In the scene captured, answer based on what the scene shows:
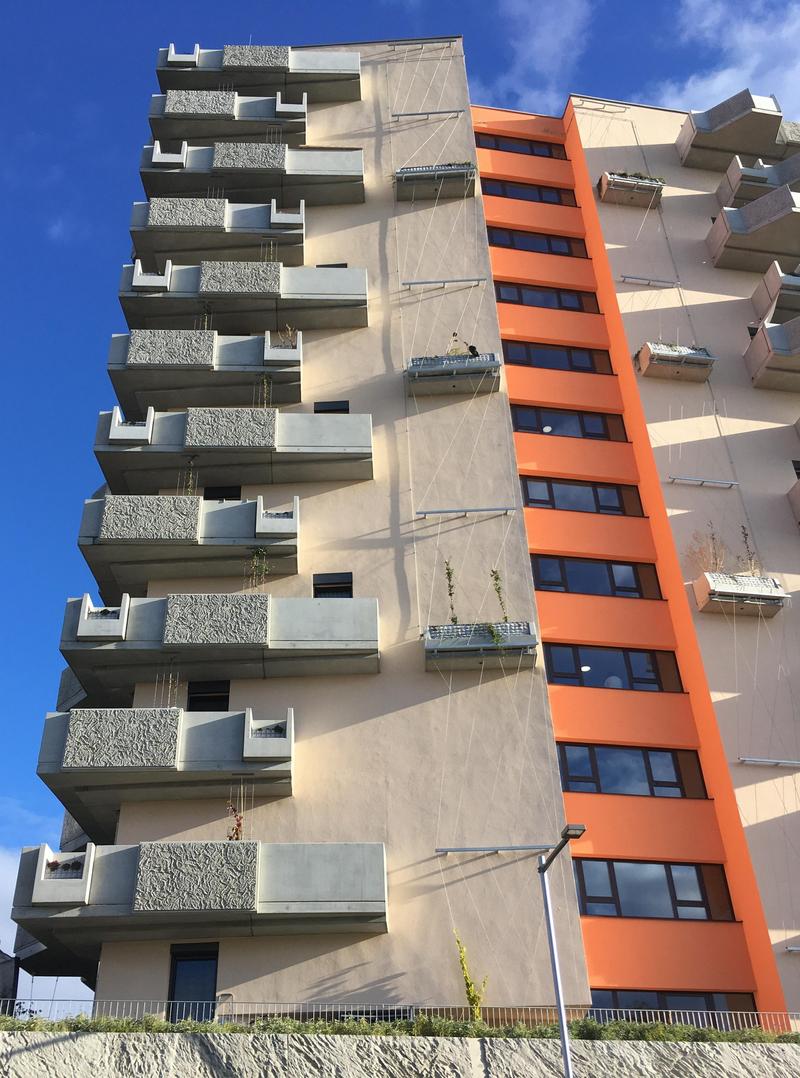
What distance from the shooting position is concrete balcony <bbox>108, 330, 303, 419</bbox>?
31906 mm

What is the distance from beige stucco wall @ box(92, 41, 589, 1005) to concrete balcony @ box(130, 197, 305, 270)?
4.65 ft

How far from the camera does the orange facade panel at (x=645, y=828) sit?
86.7ft

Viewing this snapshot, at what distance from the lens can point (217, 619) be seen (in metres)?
27.2

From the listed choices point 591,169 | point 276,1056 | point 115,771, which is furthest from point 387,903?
point 591,169

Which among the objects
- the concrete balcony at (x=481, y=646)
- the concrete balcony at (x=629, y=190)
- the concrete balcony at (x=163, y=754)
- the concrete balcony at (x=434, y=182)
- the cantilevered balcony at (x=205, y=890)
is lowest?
the cantilevered balcony at (x=205, y=890)

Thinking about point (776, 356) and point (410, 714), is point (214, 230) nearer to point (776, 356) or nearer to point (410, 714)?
point (410, 714)

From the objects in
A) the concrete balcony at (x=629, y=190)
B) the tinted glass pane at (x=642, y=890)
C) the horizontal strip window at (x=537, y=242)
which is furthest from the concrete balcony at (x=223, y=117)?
the tinted glass pane at (x=642, y=890)

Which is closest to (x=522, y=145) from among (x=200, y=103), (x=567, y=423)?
(x=200, y=103)

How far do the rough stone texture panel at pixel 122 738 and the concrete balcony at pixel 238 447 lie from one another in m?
7.79

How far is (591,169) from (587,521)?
15629 millimetres

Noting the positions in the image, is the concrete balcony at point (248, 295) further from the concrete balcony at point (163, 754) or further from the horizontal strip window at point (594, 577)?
the concrete balcony at point (163, 754)

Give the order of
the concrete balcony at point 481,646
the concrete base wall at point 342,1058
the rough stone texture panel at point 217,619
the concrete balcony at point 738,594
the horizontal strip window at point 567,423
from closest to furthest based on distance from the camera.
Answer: the concrete base wall at point 342,1058 → the rough stone texture panel at point 217,619 → the concrete balcony at point 481,646 → the concrete balcony at point 738,594 → the horizontal strip window at point 567,423

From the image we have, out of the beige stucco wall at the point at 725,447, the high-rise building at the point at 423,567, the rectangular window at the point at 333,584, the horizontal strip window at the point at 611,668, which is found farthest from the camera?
the rectangular window at the point at 333,584

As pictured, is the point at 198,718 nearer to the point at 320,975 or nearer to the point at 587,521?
the point at 320,975
